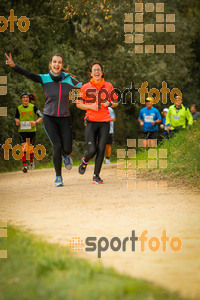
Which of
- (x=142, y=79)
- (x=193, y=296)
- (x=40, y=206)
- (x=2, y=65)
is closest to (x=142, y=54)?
(x=142, y=79)

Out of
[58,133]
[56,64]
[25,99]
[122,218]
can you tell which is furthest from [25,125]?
[122,218]

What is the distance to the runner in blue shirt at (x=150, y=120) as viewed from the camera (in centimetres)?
1614

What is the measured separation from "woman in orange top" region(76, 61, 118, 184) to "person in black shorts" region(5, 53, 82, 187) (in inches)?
9.4

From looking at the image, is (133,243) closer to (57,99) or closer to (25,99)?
(57,99)

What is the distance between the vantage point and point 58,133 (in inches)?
385

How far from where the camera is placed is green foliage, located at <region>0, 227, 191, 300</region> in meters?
3.32

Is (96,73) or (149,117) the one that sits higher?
(96,73)

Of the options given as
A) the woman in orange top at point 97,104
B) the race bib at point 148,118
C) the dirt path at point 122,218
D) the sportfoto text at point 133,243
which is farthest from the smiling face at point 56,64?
the race bib at point 148,118

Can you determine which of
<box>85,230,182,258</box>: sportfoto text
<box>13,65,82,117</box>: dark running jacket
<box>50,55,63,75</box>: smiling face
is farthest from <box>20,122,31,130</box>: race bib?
<box>85,230,182,258</box>: sportfoto text

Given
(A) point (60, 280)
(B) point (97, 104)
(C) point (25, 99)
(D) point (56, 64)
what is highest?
(D) point (56, 64)

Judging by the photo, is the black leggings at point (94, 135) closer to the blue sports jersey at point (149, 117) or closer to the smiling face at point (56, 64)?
the smiling face at point (56, 64)

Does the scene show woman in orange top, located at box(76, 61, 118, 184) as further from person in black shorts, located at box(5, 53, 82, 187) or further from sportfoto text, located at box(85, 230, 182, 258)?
sportfoto text, located at box(85, 230, 182, 258)

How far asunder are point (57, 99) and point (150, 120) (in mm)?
7037

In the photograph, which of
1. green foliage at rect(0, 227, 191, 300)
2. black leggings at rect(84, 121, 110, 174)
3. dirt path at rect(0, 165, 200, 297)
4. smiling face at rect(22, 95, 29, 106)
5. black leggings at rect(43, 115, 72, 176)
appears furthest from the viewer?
smiling face at rect(22, 95, 29, 106)
